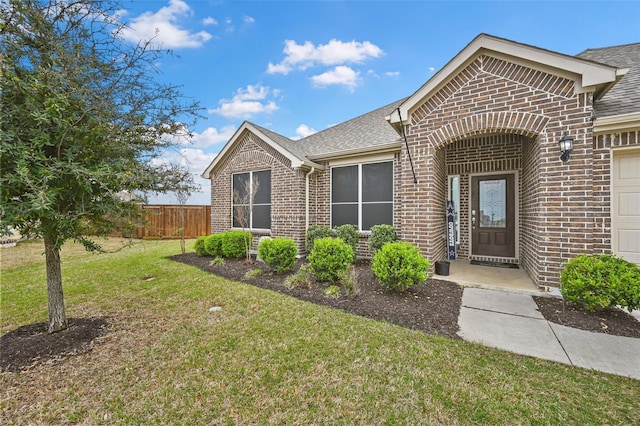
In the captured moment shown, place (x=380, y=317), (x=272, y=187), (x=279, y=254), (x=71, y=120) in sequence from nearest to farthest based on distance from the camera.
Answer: (x=71, y=120)
(x=380, y=317)
(x=279, y=254)
(x=272, y=187)

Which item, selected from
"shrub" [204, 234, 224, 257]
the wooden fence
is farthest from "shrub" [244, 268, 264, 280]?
the wooden fence

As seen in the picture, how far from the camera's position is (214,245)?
8.47 meters

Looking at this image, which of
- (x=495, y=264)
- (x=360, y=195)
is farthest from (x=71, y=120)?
(x=495, y=264)

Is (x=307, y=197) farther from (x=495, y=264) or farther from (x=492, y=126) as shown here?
(x=495, y=264)

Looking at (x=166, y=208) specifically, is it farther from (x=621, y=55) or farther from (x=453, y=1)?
(x=621, y=55)

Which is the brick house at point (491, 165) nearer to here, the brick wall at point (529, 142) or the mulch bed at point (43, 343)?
the brick wall at point (529, 142)

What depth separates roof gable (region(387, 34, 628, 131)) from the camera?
432 cm

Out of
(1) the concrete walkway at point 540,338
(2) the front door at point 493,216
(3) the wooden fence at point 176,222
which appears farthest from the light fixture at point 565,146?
(3) the wooden fence at point 176,222

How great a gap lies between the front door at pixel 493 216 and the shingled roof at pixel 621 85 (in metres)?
2.49

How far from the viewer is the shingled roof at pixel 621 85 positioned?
15.1 ft

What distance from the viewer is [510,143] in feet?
22.8

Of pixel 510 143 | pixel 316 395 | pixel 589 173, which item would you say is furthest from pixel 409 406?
pixel 510 143

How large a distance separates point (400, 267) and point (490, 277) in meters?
2.70

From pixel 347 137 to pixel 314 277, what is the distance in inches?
215
